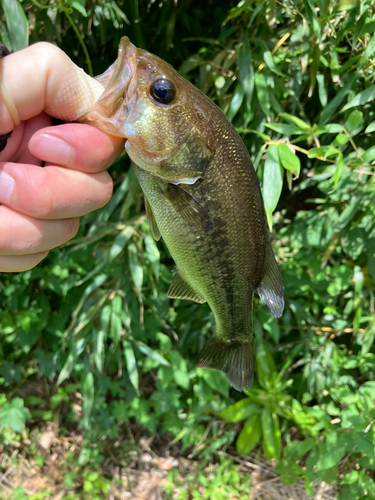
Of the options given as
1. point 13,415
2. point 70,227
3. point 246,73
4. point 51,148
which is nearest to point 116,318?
point 70,227

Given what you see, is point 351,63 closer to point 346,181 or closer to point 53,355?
point 346,181

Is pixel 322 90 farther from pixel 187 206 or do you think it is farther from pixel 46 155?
pixel 46 155

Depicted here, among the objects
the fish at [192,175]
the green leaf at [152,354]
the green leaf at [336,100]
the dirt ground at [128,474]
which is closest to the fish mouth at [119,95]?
the fish at [192,175]

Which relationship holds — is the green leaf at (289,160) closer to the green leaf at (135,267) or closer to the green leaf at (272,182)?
the green leaf at (272,182)

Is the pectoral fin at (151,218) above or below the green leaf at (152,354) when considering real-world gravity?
above

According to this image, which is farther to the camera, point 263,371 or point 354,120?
point 263,371

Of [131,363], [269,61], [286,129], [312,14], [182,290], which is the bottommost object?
[131,363]
